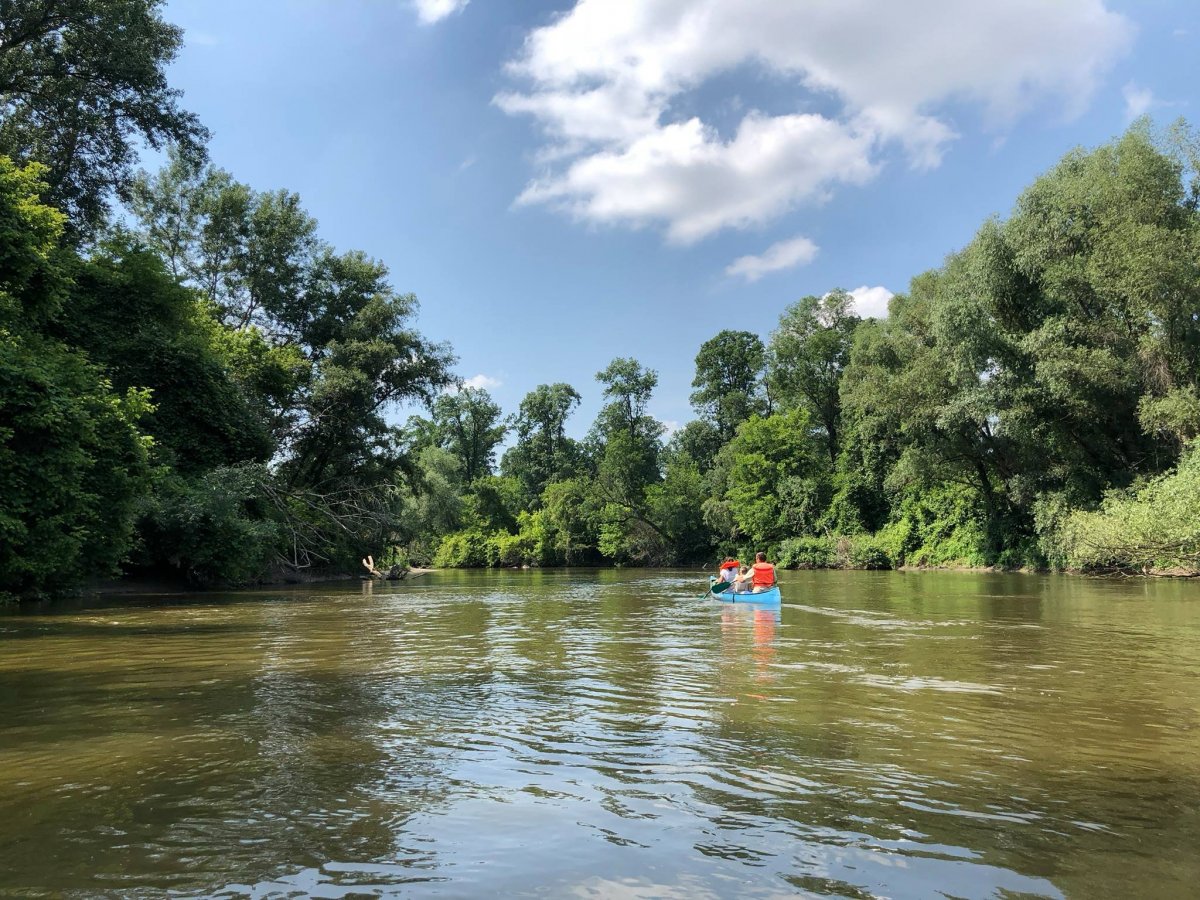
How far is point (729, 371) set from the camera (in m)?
72.5

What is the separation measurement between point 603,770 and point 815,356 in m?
57.8

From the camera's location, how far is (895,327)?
45.8 meters

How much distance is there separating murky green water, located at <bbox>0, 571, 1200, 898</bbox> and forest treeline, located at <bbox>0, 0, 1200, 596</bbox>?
11645 millimetres

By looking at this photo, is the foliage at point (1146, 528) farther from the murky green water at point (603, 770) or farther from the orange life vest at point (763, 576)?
the murky green water at point (603, 770)

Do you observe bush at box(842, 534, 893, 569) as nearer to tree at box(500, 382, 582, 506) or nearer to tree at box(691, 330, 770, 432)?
tree at box(691, 330, 770, 432)

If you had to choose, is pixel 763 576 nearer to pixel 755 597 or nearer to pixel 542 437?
pixel 755 597

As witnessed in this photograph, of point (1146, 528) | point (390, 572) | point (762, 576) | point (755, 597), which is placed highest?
point (1146, 528)

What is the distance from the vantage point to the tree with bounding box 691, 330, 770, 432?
71.2m

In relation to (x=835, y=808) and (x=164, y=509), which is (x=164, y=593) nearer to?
(x=164, y=509)

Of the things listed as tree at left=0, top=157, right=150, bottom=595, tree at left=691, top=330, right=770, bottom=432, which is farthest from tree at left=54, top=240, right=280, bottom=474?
tree at left=691, top=330, right=770, bottom=432

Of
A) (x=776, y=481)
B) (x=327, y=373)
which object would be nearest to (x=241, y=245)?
(x=327, y=373)

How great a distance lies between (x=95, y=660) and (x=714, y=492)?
184 ft

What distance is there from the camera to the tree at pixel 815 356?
198ft

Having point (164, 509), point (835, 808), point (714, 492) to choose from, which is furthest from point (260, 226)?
point (835, 808)
